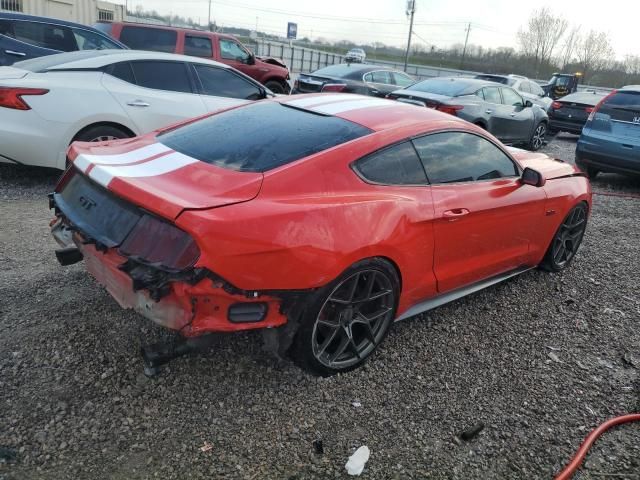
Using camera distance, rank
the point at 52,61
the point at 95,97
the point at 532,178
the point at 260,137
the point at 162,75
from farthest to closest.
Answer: the point at 162,75
the point at 52,61
the point at 95,97
the point at 532,178
the point at 260,137

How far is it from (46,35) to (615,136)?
9.17m

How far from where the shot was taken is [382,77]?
12891 mm

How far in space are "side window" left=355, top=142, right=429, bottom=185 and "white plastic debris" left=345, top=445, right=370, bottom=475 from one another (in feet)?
4.53

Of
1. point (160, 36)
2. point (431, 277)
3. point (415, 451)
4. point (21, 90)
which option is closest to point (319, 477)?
point (415, 451)

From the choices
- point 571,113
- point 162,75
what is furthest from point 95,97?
point 571,113

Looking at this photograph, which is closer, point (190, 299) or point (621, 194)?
point (190, 299)

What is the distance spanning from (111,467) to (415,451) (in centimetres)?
136

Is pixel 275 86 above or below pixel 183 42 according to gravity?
below

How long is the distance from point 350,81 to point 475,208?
9039mm

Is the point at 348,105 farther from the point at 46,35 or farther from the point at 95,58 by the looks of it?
the point at 46,35

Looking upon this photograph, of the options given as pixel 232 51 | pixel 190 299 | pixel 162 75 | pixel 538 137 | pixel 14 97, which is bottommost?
pixel 538 137

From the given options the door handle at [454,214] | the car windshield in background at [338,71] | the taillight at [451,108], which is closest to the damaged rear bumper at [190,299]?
the door handle at [454,214]

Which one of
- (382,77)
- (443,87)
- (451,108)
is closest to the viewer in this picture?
(451,108)

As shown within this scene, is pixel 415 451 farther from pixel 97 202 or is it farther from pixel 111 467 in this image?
pixel 97 202
